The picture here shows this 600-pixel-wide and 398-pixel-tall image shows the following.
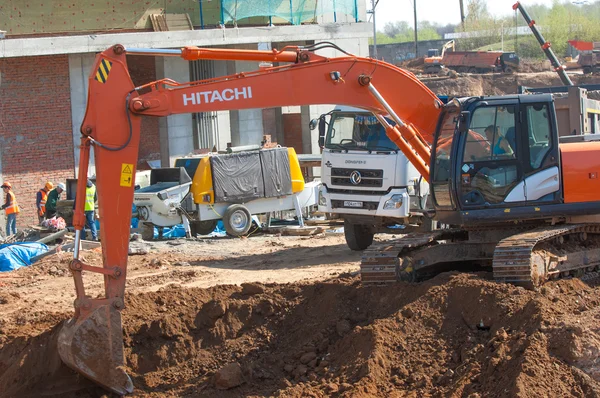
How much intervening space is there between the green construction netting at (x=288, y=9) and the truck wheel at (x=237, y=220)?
29.2 feet

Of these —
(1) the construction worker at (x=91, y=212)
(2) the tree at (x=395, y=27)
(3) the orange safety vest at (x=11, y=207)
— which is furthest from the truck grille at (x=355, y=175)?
(2) the tree at (x=395, y=27)

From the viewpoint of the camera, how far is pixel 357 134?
51.6 ft

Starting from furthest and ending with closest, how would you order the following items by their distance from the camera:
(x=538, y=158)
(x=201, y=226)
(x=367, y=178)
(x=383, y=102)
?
1. (x=201, y=226)
2. (x=367, y=178)
3. (x=538, y=158)
4. (x=383, y=102)

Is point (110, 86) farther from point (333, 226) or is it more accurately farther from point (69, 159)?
point (69, 159)

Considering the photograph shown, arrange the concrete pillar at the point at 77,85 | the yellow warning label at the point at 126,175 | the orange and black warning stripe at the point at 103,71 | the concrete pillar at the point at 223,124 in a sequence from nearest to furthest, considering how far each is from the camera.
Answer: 1. the orange and black warning stripe at the point at 103,71
2. the yellow warning label at the point at 126,175
3. the concrete pillar at the point at 77,85
4. the concrete pillar at the point at 223,124

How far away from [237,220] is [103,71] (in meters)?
10.8

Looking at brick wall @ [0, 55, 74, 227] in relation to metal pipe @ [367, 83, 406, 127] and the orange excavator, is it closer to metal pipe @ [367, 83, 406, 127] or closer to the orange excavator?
the orange excavator

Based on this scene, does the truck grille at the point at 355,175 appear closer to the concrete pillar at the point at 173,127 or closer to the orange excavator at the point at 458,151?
the orange excavator at the point at 458,151

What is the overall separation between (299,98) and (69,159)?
15.8m

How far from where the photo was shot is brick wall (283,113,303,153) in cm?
2994

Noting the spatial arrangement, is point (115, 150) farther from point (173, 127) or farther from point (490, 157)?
point (173, 127)

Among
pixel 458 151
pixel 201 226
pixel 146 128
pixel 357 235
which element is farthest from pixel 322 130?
pixel 146 128

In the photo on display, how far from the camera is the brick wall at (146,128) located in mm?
26062

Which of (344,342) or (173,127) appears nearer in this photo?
(344,342)
